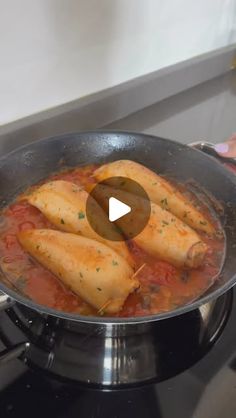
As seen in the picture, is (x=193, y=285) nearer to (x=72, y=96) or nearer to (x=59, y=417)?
(x=59, y=417)

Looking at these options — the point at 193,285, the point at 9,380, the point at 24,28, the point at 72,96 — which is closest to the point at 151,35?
the point at 72,96

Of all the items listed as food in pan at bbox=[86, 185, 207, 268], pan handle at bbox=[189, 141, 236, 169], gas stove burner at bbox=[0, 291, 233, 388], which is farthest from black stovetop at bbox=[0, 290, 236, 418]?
pan handle at bbox=[189, 141, 236, 169]

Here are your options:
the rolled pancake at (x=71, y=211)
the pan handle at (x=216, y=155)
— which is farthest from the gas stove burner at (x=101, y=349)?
the pan handle at (x=216, y=155)

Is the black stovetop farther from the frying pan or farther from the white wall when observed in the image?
the white wall

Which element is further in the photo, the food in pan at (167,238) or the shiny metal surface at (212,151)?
the shiny metal surface at (212,151)

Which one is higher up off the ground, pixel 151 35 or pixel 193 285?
pixel 151 35

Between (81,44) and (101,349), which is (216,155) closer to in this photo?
(81,44)

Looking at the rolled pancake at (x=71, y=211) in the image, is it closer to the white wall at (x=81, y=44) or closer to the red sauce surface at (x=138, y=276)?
the red sauce surface at (x=138, y=276)
